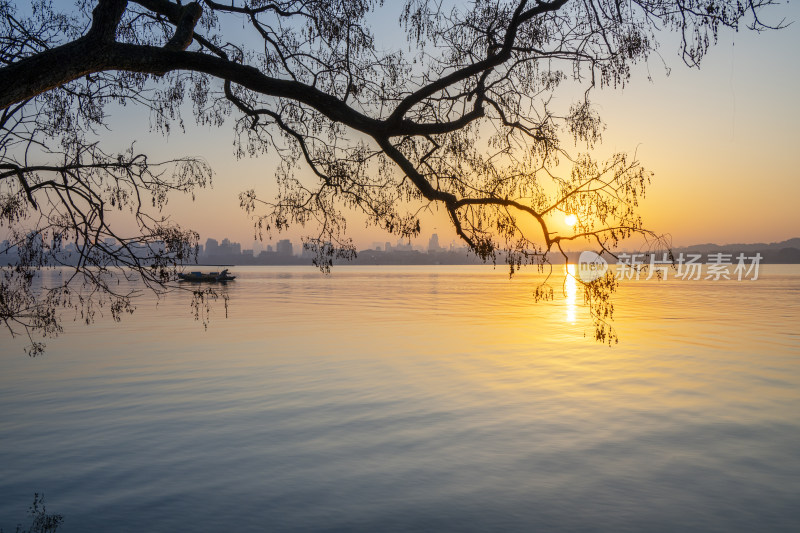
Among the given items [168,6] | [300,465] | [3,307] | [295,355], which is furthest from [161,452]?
[295,355]

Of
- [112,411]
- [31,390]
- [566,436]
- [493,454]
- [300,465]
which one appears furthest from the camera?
[31,390]

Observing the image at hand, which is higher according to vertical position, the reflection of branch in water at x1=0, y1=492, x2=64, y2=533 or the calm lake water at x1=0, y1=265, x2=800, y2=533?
the reflection of branch in water at x1=0, y1=492, x2=64, y2=533

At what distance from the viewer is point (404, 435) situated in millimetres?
8086

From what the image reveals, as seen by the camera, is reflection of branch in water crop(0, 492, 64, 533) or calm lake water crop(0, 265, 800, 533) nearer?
reflection of branch in water crop(0, 492, 64, 533)

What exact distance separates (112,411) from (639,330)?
15342mm

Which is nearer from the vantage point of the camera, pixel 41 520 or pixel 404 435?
pixel 41 520

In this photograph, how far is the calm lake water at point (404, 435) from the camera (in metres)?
5.71

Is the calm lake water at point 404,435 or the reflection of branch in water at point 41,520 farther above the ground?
the reflection of branch in water at point 41,520

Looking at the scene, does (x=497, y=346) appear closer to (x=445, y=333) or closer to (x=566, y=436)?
(x=445, y=333)

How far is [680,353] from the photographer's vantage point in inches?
591

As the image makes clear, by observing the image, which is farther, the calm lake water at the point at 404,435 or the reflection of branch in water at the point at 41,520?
the calm lake water at the point at 404,435

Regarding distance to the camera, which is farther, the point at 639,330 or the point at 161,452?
the point at 639,330

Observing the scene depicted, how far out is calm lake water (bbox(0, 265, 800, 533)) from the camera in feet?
18.7

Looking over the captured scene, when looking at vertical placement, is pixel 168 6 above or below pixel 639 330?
above
